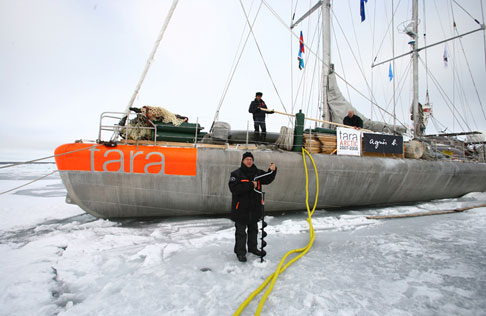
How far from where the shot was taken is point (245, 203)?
310 centimetres

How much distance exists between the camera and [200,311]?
2.13m

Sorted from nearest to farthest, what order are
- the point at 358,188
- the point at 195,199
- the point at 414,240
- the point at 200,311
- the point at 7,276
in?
the point at 200,311
the point at 7,276
the point at 414,240
the point at 195,199
the point at 358,188

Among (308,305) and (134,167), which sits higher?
(134,167)

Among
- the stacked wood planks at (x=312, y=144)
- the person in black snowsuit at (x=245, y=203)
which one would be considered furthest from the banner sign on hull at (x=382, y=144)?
the person in black snowsuit at (x=245, y=203)

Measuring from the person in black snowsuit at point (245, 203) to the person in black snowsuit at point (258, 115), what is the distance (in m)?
3.18

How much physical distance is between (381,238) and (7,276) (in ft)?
17.3

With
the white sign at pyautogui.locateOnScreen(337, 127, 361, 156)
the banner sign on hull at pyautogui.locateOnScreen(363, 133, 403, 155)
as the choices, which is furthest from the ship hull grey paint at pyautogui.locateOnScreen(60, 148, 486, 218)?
the banner sign on hull at pyautogui.locateOnScreen(363, 133, 403, 155)

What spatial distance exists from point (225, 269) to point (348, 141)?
5.02m

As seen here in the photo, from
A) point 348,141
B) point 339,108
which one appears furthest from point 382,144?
point 339,108

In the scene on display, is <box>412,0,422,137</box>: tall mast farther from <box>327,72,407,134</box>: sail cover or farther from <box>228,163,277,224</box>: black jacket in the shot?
<box>228,163,277,224</box>: black jacket

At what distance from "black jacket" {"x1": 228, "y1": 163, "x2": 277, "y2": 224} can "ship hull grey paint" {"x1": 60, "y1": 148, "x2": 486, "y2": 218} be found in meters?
1.97

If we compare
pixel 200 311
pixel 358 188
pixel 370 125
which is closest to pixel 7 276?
pixel 200 311

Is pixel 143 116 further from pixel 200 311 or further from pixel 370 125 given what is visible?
pixel 370 125

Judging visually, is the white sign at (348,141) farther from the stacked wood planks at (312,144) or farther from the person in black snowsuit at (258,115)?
the person in black snowsuit at (258,115)
